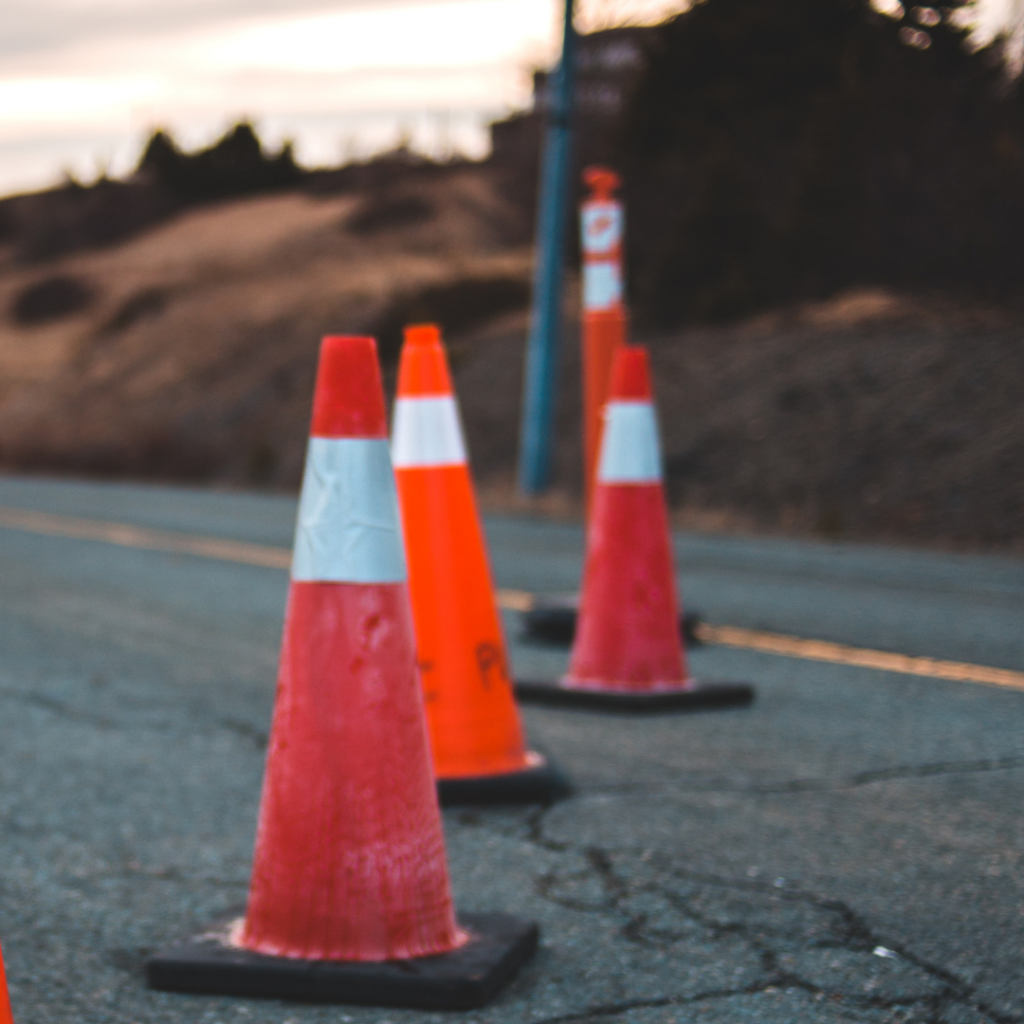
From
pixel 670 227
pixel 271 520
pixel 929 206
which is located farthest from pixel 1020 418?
pixel 670 227

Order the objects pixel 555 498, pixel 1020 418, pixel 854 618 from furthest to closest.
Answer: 1. pixel 555 498
2. pixel 1020 418
3. pixel 854 618

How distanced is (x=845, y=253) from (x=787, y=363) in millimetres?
2780

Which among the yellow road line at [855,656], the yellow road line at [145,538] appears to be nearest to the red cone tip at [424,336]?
the yellow road line at [855,656]

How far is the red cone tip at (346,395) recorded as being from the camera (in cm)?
291

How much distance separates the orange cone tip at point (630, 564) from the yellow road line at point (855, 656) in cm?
116

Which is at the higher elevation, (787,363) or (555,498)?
(787,363)

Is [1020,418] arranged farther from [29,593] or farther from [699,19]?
[699,19]

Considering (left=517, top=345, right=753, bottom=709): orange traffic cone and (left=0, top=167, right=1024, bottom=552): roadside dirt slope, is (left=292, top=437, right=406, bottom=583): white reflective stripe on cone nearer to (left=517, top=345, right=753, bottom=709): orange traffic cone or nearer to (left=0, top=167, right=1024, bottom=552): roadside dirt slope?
(left=517, top=345, right=753, bottom=709): orange traffic cone

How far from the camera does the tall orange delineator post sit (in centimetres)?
630

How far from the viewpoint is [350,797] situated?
2.71m

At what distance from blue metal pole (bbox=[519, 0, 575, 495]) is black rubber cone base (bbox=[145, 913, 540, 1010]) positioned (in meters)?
13.1

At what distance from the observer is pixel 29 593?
328 inches

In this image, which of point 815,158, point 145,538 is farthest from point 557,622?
point 815,158

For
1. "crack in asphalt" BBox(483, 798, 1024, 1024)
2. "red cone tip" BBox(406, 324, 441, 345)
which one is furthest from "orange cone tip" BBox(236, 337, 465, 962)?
"red cone tip" BBox(406, 324, 441, 345)
